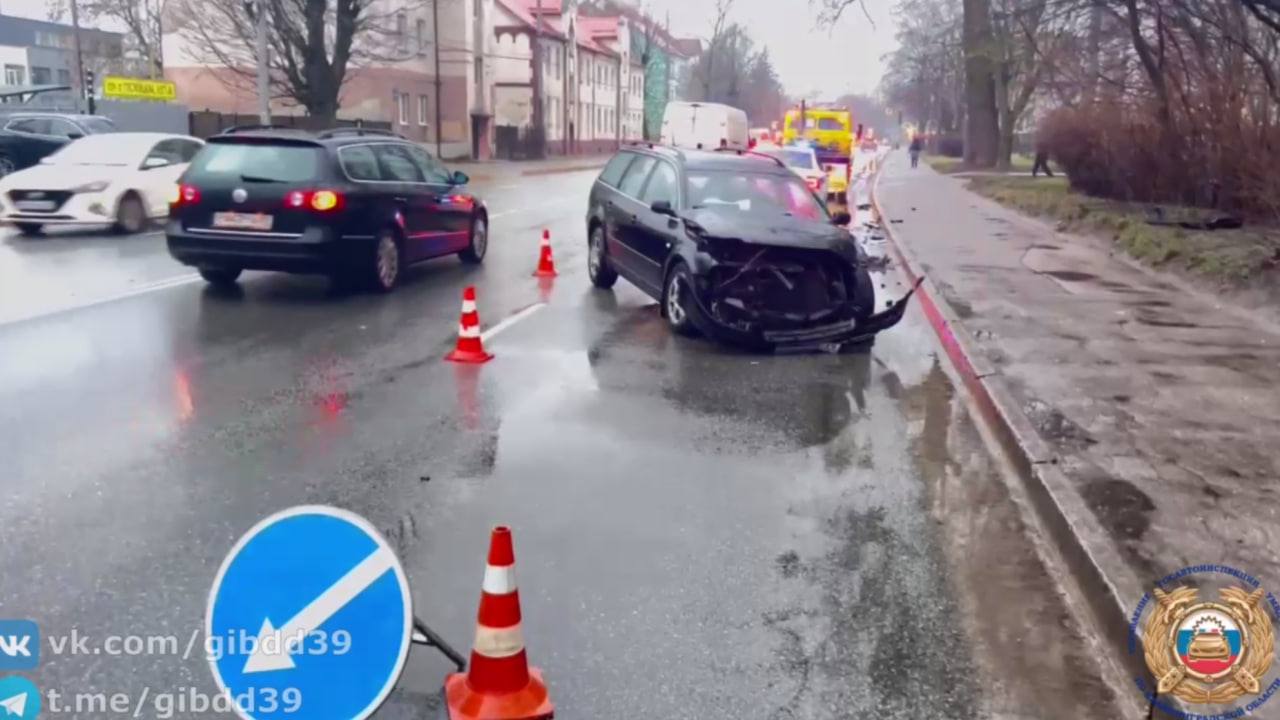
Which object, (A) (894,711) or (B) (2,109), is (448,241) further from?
(B) (2,109)

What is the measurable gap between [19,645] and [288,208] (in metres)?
7.80

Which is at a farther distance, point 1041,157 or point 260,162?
point 1041,157

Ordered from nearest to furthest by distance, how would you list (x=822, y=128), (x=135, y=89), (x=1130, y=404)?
(x=1130, y=404) → (x=135, y=89) → (x=822, y=128)

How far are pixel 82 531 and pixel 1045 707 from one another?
13.3ft

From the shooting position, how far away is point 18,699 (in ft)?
11.7

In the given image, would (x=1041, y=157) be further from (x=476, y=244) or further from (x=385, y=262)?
(x=385, y=262)

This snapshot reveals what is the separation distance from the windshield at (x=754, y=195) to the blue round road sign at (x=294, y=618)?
7.97 meters

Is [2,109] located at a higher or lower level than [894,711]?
higher

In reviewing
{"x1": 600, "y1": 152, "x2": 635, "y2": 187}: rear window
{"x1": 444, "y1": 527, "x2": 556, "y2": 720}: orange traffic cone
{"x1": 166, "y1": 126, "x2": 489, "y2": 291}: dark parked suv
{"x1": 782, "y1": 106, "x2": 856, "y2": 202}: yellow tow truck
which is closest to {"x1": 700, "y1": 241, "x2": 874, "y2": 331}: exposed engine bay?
{"x1": 600, "y1": 152, "x2": 635, "y2": 187}: rear window

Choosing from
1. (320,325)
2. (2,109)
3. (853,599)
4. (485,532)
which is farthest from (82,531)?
(2,109)

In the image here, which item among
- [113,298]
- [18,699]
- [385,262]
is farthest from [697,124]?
[18,699]

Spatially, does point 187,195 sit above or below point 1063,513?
above

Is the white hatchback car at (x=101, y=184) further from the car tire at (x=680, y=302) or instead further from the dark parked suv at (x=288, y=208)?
the car tire at (x=680, y=302)

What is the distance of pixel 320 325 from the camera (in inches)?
408
